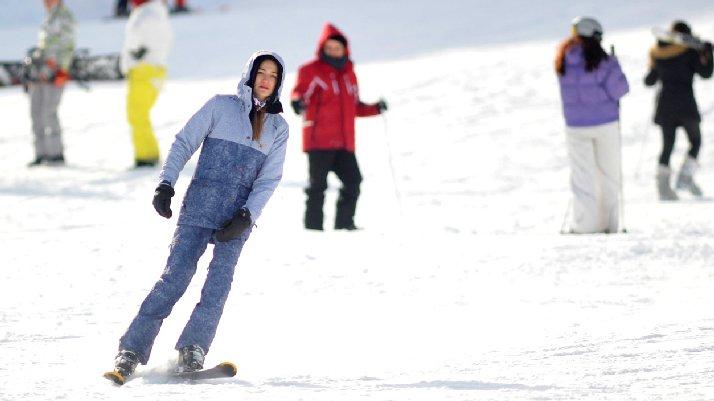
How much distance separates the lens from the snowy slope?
16.8 feet

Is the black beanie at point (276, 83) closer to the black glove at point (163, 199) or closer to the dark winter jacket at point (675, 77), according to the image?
the black glove at point (163, 199)

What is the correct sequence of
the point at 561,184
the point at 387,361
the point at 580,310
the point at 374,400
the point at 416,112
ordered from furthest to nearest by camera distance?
the point at 416,112 → the point at 561,184 → the point at 580,310 → the point at 387,361 → the point at 374,400

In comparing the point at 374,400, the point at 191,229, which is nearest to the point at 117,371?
the point at 191,229

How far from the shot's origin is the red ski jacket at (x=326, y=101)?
9.04 meters

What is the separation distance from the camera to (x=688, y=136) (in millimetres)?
11000

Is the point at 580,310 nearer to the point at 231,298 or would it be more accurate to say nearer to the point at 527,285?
the point at 527,285

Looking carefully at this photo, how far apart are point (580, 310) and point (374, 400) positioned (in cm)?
200

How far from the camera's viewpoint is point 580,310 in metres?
6.47

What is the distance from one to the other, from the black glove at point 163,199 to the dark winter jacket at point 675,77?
257 inches

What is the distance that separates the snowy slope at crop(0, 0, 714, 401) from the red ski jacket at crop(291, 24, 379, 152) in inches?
30.7

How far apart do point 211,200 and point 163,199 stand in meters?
0.25

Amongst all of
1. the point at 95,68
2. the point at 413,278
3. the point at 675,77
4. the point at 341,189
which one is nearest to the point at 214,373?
the point at 413,278

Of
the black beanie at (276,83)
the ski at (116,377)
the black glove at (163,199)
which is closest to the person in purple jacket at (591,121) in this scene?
the black beanie at (276,83)

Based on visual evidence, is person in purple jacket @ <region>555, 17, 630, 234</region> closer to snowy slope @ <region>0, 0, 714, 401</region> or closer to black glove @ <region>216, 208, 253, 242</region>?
snowy slope @ <region>0, 0, 714, 401</region>
